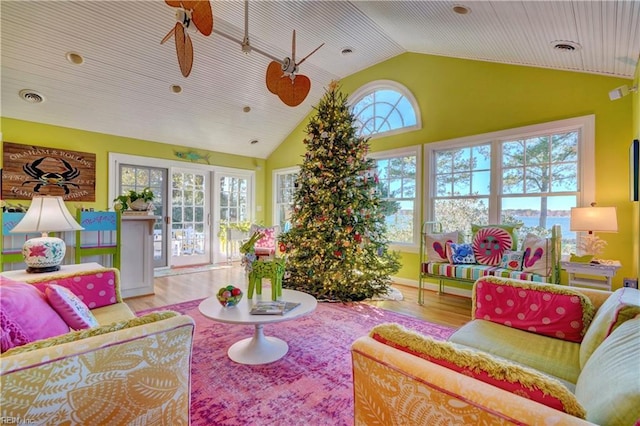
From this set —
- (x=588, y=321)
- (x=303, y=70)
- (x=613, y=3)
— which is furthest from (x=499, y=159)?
(x=303, y=70)

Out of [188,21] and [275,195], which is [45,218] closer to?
[188,21]

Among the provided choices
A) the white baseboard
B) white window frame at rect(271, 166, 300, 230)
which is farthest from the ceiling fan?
white window frame at rect(271, 166, 300, 230)

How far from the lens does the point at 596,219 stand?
2.70m

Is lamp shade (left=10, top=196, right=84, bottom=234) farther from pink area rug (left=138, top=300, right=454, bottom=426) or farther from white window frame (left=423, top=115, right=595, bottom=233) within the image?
white window frame (left=423, top=115, right=595, bottom=233)

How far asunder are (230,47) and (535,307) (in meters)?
4.46

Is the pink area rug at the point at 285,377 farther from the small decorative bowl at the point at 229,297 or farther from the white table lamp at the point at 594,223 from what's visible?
the white table lamp at the point at 594,223

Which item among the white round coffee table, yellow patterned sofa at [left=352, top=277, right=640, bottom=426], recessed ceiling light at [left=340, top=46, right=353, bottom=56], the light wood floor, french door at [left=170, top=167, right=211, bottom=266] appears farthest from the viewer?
french door at [left=170, top=167, right=211, bottom=266]

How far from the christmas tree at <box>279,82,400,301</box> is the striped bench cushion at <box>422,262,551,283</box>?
1.66 feet

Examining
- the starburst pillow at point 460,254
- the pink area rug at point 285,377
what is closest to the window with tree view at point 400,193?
the starburst pillow at point 460,254

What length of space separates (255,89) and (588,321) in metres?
5.00

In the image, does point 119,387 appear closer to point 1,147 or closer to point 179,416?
point 179,416

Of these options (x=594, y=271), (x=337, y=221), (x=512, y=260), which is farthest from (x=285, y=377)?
(x=594, y=271)

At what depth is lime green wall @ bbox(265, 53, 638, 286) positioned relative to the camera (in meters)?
2.94

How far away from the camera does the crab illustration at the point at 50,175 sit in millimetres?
4238
